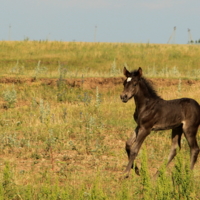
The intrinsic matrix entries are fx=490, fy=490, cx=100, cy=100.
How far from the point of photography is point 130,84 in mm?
10562

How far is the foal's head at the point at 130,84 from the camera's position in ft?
34.4

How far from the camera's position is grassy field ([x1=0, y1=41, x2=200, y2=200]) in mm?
7246

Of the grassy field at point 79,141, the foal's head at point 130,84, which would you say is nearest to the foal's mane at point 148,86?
the foal's head at point 130,84

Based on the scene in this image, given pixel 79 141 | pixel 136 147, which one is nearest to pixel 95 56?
pixel 79 141

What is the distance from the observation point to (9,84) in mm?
24781

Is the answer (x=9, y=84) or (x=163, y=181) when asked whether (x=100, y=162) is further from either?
(x=9, y=84)

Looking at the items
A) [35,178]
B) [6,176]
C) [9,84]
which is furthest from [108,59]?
A: [6,176]

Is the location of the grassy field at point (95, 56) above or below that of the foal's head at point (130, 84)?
above

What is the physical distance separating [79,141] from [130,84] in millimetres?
3323

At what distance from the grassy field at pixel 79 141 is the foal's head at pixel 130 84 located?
1.46 m

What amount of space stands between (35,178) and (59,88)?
13777 millimetres

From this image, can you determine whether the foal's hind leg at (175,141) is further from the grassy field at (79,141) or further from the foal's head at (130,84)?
the foal's head at (130,84)

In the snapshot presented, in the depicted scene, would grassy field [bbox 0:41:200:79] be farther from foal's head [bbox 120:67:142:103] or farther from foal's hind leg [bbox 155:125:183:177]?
foal's head [bbox 120:67:142:103]

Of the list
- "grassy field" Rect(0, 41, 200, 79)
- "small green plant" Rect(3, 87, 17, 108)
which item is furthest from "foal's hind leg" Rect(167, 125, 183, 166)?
"grassy field" Rect(0, 41, 200, 79)
